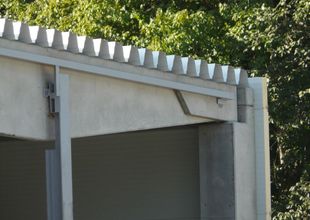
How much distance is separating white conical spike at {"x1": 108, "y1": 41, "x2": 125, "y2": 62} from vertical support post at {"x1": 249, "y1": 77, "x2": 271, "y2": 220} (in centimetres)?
293

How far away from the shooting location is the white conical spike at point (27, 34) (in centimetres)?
959

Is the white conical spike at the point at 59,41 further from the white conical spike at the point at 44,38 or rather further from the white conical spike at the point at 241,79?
the white conical spike at the point at 241,79

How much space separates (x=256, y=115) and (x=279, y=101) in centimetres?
543

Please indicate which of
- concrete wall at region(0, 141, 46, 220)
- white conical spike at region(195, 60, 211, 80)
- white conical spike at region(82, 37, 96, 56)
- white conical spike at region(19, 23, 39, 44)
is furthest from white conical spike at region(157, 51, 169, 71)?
concrete wall at region(0, 141, 46, 220)

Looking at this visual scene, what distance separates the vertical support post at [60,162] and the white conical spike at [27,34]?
42 centimetres

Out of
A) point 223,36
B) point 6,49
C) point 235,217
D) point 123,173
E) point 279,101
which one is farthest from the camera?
point 223,36

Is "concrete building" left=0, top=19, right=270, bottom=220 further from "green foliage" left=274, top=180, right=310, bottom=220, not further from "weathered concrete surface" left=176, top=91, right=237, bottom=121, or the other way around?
"green foliage" left=274, top=180, right=310, bottom=220

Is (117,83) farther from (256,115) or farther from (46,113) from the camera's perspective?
(256,115)

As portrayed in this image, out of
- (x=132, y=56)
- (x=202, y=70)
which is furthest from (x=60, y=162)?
(x=202, y=70)

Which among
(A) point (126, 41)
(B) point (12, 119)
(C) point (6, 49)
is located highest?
(A) point (126, 41)

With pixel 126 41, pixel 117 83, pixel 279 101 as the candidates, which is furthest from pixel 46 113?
pixel 126 41

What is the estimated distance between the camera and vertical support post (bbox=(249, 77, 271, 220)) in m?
13.1

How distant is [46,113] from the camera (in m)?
9.83

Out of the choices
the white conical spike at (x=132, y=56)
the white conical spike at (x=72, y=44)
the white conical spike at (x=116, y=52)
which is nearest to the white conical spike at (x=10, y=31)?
the white conical spike at (x=72, y=44)
